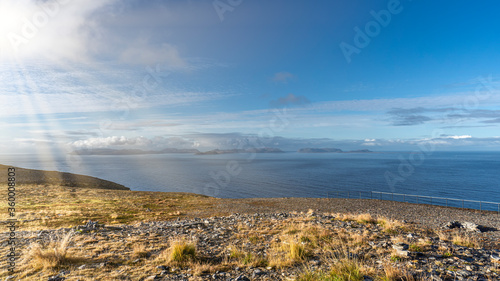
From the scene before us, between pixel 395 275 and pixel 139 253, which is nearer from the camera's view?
pixel 395 275

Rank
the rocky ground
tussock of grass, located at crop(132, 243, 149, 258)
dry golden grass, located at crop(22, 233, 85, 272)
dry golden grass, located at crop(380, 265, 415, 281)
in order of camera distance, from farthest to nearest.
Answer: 1. tussock of grass, located at crop(132, 243, 149, 258)
2. dry golden grass, located at crop(22, 233, 85, 272)
3. the rocky ground
4. dry golden grass, located at crop(380, 265, 415, 281)

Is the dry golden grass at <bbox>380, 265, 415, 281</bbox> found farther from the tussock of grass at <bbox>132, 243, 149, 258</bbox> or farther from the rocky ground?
the tussock of grass at <bbox>132, 243, 149, 258</bbox>

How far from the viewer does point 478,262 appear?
25.8 feet

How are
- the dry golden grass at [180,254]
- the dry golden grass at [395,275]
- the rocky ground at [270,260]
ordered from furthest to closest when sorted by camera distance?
the dry golden grass at [180,254], the rocky ground at [270,260], the dry golden grass at [395,275]

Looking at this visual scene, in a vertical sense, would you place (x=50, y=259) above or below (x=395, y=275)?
below

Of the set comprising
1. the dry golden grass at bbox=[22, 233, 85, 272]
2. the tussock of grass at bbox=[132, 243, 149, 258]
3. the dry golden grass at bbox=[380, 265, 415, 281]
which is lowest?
the tussock of grass at bbox=[132, 243, 149, 258]

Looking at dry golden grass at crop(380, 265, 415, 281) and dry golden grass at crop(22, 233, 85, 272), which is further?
dry golden grass at crop(22, 233, 85, 272)

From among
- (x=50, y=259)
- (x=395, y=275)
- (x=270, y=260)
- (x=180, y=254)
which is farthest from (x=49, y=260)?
(x=395, y=275)

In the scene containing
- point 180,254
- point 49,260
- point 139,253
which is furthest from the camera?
point 139,253

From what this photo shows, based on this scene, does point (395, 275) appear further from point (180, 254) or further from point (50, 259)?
point (50, 259)

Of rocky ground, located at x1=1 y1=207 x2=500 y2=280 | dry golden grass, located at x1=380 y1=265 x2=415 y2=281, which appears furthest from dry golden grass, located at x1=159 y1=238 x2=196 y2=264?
dry golden grass, located at x1=380 y1=265 x2=415 y2=281

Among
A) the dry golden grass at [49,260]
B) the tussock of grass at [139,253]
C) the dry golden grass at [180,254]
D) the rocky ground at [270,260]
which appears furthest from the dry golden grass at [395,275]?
the dry golden grass at [49,260]

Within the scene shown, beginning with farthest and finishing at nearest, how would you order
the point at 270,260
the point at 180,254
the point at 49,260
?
1. the point at 180,254
2. the point at 270,260
3. the point at 49,260

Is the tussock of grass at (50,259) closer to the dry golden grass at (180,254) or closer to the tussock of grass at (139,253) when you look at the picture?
the tussock of grass at (139,253)
